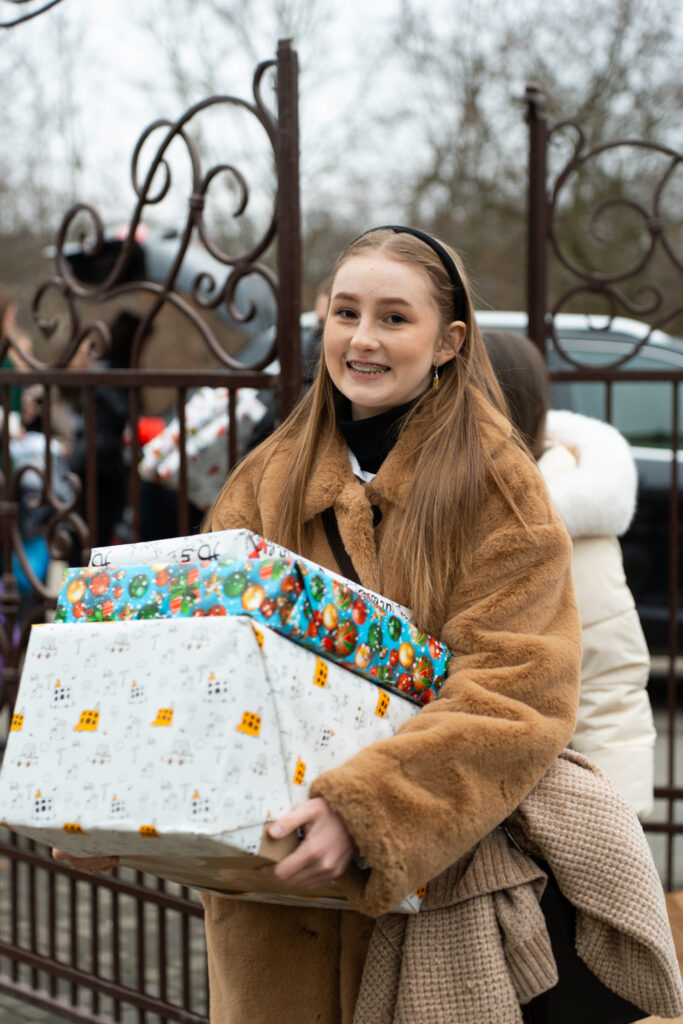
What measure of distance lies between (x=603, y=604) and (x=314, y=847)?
3.98 ft

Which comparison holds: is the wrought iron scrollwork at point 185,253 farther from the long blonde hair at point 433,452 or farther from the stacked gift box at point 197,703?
the stacked gift box at point 197,703

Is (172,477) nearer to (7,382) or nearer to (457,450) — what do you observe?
(7,382)

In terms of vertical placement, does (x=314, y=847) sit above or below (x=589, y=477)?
below

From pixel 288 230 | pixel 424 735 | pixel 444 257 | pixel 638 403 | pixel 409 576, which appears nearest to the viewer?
pixel 424 735

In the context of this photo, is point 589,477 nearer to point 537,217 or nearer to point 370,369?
point 370,369

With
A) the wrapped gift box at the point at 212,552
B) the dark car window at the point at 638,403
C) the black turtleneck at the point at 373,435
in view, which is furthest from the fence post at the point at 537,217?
the dark car window at the point at 638,403

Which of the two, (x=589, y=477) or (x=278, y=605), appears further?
(x=589, y=477)

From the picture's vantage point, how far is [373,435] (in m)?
1.90

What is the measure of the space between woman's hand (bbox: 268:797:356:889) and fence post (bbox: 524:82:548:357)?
213 cm

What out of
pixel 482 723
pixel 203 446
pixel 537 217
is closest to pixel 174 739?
pixel 482 723

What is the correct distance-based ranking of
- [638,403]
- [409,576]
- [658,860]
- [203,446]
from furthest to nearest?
[638,403], [658,860], [203,446], [409,576]

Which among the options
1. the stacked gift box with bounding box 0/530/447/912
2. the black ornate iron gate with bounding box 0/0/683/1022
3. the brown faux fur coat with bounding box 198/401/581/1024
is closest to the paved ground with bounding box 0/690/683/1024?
the black ornate iron gate with bounding box 0/0/683/1022

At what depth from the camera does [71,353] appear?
3109 millimetres

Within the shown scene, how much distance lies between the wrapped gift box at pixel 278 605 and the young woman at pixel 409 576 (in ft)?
0.29
